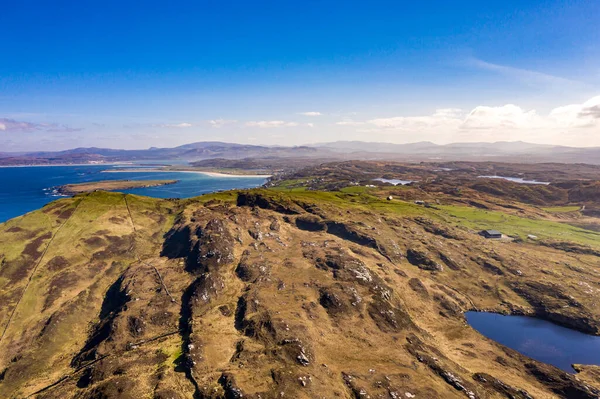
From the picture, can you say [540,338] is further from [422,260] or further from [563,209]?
[563,209]

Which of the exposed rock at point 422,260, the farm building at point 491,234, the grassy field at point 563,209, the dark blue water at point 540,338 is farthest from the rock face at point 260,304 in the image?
the grassy field at point 563,209

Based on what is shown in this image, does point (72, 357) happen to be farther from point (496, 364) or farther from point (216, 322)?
point (496, 364)

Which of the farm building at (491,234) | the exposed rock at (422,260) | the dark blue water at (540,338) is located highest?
the farm building at (491,234)

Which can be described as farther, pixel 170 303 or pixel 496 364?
pixel 170 303

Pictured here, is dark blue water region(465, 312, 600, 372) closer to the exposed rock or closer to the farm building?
the exposed rock

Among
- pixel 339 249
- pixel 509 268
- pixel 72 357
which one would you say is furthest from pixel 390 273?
pixel 72 357

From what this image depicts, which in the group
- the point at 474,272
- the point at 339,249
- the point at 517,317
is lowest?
the point at 517,317

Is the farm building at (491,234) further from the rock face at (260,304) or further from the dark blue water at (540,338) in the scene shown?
the dark blue water at (540,338)

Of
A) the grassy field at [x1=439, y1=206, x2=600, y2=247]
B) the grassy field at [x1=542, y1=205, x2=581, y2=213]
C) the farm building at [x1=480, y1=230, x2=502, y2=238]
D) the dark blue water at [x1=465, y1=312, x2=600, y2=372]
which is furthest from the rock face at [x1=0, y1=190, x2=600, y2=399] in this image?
the grassy field at [x1=542, y1=205, x2=581, y2=213]
